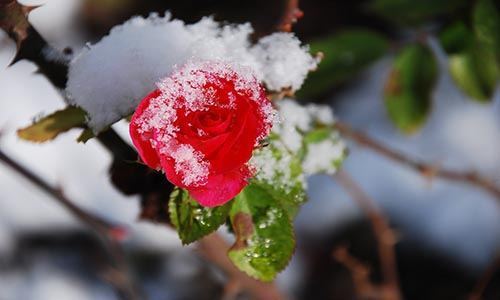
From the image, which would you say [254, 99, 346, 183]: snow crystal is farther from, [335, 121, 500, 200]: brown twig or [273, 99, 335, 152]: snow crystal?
[335, 121, 500, 200]: brown twig

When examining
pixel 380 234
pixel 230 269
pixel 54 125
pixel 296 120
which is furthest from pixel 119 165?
pixel 380 234

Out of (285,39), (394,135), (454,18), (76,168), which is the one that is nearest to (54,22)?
(76,168)

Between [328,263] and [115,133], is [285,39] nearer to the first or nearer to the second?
[115,133]

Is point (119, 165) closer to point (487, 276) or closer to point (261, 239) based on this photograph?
point (261, 239)

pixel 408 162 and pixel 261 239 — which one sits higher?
pixel 261 239

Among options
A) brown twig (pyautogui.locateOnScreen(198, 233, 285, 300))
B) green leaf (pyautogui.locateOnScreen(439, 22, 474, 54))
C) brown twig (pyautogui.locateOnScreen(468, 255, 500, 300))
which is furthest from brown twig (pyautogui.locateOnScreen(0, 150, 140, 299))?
brown twig (pyautogui.locateOnScreen(468, 255, 500, 300))

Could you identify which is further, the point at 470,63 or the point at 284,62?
the point at 470,63

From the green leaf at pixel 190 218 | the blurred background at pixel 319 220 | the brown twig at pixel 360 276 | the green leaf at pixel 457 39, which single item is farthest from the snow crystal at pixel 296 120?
the blurred background at pixel 319 220
